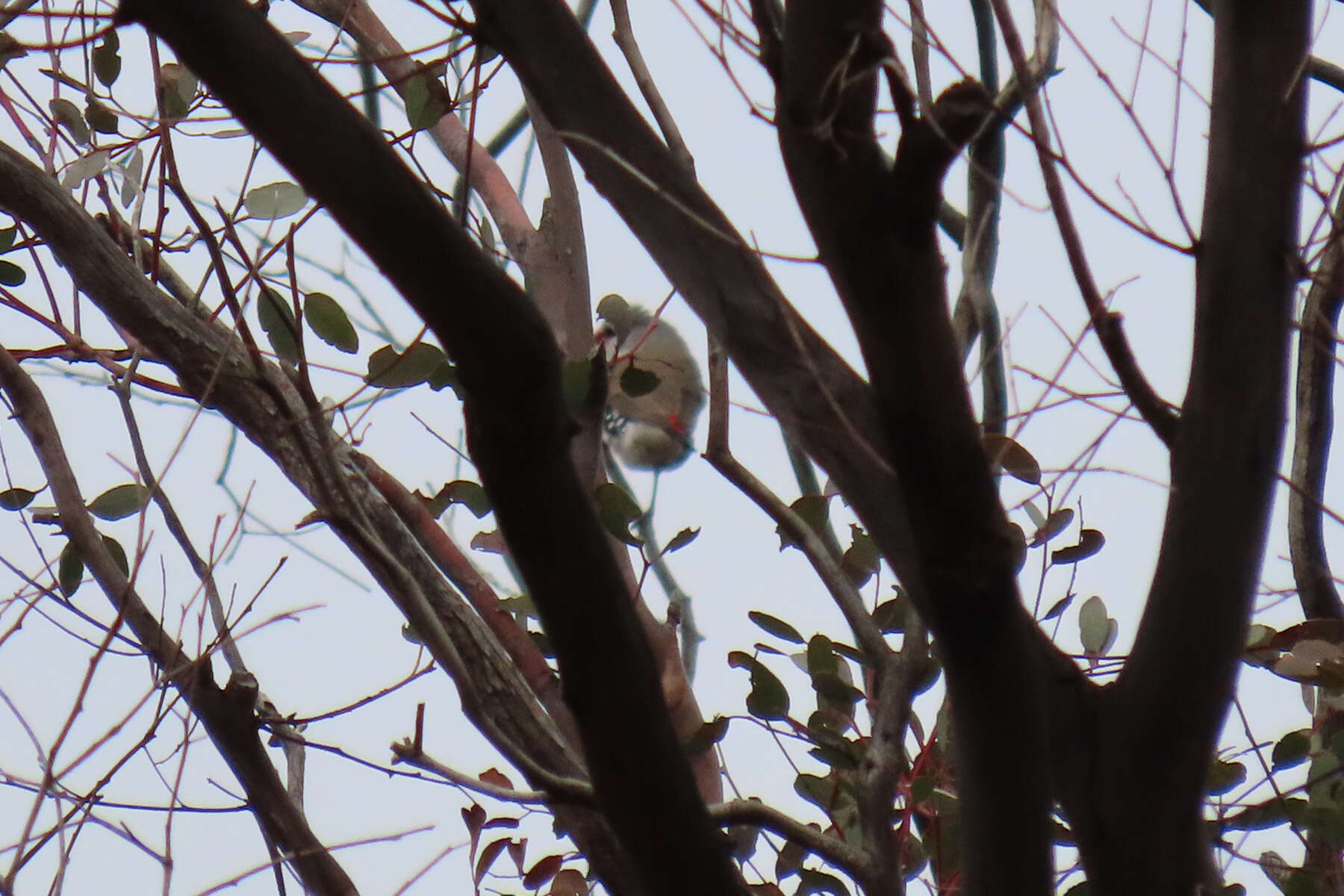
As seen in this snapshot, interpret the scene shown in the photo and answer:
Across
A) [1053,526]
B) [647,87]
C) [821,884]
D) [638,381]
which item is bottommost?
[821,884]

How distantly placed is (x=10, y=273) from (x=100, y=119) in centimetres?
17

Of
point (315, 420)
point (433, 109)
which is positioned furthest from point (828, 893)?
point (433, 109)

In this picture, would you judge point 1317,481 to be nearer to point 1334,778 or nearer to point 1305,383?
point 1305,383

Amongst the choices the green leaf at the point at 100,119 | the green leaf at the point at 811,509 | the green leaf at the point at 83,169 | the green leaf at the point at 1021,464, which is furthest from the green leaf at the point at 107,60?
the green leaf at the point at 1021,464

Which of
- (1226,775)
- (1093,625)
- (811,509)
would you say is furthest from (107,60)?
(1226,775)

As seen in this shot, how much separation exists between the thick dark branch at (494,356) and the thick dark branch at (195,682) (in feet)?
1.46

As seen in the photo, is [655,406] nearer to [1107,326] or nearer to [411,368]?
[411,368]

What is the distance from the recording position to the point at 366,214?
48cm

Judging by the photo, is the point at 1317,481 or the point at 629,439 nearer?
the point at 1317,481

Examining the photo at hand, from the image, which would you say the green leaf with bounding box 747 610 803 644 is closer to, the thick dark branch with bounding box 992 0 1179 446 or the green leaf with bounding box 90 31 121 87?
the thick dark branch with bounding box 992 0 1179 446

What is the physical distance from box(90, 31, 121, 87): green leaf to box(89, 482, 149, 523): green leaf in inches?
15.3

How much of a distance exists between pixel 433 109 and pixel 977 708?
69 centimetres

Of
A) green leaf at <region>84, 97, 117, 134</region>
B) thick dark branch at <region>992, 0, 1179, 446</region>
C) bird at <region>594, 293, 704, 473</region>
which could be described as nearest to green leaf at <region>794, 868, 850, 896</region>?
thick dark branch at <region>992, 0, 1179, 446</region>

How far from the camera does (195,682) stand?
936 mm
